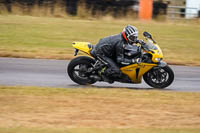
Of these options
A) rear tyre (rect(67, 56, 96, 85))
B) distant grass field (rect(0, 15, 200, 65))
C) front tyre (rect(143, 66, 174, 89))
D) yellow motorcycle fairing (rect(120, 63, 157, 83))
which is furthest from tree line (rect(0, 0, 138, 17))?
yellow motorcycle fairing (rect(120, 63, 157, 83))

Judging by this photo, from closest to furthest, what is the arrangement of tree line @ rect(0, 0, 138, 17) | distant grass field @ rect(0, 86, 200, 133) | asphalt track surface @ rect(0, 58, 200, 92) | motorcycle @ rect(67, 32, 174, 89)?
distant grass field @ rect(0, 86, 200, 133), motorcycle @ rect(67, 32, 174, 89), asphalt track surface @ rect(0, 58, 200, 92), tree line @ rect(0, 0, 138, 17)

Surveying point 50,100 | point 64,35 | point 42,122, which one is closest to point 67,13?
point 64,35

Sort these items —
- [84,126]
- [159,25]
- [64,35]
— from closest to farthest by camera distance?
1. [84,126]
2. [64,35]
3. [159,25]

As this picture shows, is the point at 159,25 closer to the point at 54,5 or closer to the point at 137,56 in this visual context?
the point at 54,5

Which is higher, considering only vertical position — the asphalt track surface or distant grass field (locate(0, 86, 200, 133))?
distant grass field (locate(0, 86, 200, 133))

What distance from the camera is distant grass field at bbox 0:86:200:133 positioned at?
644cm

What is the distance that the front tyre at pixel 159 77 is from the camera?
31.8 ft

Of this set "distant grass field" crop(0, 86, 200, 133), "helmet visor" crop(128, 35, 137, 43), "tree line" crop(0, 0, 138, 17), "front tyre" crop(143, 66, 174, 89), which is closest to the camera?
"distant grass field" crop(0, 86, 200, 133)

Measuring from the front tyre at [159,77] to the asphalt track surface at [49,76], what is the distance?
0.97 feet

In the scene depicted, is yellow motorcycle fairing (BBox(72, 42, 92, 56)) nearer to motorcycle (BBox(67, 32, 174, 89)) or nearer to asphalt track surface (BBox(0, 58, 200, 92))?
motorcycle (BBox(67, 32, 174, 89))

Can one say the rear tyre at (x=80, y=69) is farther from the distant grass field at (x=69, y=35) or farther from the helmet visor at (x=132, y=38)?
the distant grass field at (x=69, y=35)

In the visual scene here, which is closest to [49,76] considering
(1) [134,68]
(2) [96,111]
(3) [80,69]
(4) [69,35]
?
(3) [80,69]

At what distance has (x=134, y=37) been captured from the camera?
9.46 m

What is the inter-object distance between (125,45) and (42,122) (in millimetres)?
3497
